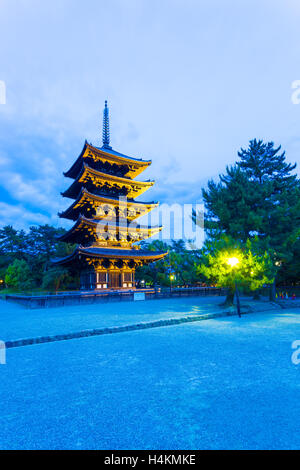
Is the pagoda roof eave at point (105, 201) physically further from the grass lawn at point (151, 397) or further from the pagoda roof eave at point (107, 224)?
the grass lawn at point (151, 397)

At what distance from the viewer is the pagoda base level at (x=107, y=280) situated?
22.2 m

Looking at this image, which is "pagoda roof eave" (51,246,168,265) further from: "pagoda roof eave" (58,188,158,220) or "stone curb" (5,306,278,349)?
"stone curb" (5,306,278,349)

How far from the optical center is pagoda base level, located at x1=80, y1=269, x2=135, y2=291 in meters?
22.2

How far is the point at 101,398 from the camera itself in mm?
3289

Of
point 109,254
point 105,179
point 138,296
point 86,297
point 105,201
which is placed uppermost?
point 105,179

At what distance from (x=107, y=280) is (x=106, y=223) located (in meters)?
5.55

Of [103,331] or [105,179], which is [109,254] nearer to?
[105,179]

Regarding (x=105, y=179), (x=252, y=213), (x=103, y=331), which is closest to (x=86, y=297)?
(x=103, y=331)

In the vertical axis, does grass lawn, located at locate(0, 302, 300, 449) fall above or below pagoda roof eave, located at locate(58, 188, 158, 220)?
below

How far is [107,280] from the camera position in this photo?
22641mm

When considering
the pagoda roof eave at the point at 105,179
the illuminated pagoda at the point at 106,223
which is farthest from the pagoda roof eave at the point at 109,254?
the pagoda roof eave at the point at 105,179

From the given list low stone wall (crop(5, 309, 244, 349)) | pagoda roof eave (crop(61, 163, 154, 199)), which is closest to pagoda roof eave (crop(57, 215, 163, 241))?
pagoda roof eave (crop(61, 163, 154, 199))

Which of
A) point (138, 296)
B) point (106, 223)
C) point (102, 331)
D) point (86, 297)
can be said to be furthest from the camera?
point (106, 223)
